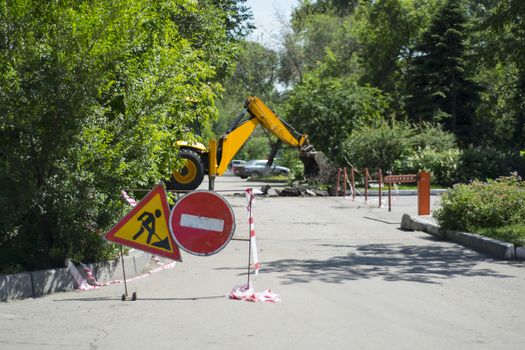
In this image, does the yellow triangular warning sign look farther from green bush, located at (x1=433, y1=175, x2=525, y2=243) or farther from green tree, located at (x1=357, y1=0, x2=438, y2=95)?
green tree, located at (x1=357, y1=0, x2=438, y2=95)

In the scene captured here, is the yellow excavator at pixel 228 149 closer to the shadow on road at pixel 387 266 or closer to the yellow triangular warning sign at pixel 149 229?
the shadow on road at pixel 387 266

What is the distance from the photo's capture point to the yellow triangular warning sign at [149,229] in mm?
9211

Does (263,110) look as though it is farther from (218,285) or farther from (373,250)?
(218,285)

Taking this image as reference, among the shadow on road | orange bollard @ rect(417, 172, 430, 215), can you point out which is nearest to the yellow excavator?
orange bollard @ rect(417, 172, 430, 215)

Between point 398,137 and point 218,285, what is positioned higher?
point 398,137

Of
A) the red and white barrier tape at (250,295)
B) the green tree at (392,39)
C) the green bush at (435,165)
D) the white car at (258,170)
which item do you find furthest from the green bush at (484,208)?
the green tree at (392,39)

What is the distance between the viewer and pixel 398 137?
34.4m

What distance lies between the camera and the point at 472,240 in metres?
14.1

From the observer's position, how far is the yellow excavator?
2505 cm

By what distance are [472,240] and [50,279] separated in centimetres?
818

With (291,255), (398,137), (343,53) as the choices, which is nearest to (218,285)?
(291,255)

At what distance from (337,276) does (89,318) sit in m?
3.94

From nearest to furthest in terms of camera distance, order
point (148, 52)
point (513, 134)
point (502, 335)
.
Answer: point (502, 335) → point (148, 52) → point (513, 134)

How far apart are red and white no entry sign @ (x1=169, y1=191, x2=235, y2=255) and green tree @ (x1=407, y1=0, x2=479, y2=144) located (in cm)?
3734
